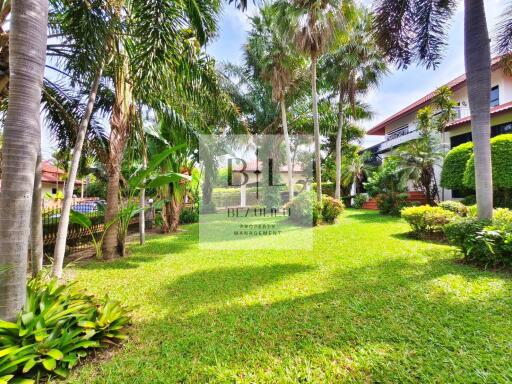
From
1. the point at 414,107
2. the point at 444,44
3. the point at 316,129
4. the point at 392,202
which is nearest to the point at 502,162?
the point at 392,202

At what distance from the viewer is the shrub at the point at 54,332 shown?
2.37 meters

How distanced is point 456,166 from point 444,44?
331 inches

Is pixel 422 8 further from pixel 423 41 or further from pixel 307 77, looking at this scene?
pixel 307 77

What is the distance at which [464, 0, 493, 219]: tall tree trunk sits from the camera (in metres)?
5.71

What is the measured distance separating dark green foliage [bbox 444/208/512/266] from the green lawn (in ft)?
1.24

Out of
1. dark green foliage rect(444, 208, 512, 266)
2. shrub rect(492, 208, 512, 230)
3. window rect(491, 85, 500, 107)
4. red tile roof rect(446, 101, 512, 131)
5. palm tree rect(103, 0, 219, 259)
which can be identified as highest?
window rect(491, 85, 500, 107)

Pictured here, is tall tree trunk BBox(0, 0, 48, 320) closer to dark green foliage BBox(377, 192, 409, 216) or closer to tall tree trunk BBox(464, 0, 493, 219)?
tall tree trunk BBox(464, 0, 493, 219)

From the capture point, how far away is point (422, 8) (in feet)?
23.6

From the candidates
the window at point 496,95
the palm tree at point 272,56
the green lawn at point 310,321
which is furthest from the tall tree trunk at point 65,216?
the window at point 496,95

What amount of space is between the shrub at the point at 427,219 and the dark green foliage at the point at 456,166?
6.01 meters

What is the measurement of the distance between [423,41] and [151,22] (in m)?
7.96

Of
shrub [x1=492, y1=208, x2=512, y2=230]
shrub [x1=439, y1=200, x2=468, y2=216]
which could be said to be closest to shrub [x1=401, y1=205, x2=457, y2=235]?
shrub [x1=439, y1=200, x2=468, y2=216]

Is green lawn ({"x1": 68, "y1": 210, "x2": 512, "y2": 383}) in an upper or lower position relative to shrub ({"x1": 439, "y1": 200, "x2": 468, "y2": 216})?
lower

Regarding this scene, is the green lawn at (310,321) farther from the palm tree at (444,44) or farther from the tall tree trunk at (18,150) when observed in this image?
the palm tree at (444,44)
